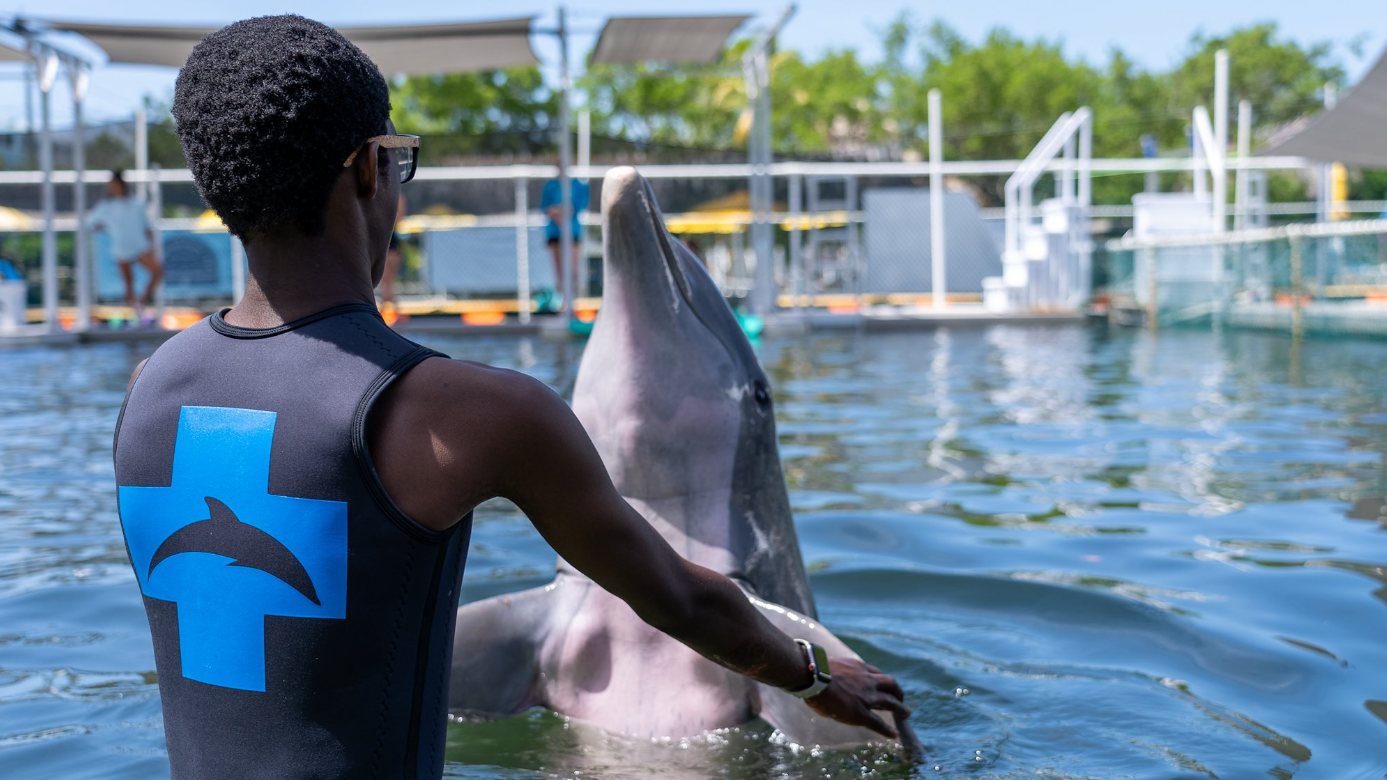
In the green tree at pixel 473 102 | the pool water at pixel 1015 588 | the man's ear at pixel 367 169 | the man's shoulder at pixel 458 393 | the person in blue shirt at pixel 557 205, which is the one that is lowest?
the pool water at pixel 1015 588

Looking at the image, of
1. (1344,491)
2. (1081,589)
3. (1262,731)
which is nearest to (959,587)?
(1081,589)

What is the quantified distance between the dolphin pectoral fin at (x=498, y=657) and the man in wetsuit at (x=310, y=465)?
3.56ft

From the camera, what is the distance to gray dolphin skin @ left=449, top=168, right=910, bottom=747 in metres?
A: 2.78

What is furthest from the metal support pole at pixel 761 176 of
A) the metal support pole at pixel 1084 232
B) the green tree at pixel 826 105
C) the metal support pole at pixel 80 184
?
the green tree at pixel 826 105

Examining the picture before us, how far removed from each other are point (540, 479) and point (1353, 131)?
16.0m

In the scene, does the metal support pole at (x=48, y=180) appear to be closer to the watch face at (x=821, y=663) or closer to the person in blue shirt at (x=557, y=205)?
the person in blue shirt at (x=557, y=205)

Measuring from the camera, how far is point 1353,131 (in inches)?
595

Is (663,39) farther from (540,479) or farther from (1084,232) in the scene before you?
(540,479)

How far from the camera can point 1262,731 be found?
2.96 meters

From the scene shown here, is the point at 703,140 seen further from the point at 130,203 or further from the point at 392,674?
the point at 392,674

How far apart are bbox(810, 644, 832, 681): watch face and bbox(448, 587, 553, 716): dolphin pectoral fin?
2.96 ft

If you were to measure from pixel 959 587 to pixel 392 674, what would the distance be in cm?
292

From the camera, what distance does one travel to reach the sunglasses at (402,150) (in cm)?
164

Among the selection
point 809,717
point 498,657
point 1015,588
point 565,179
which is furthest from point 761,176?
point 809,717
